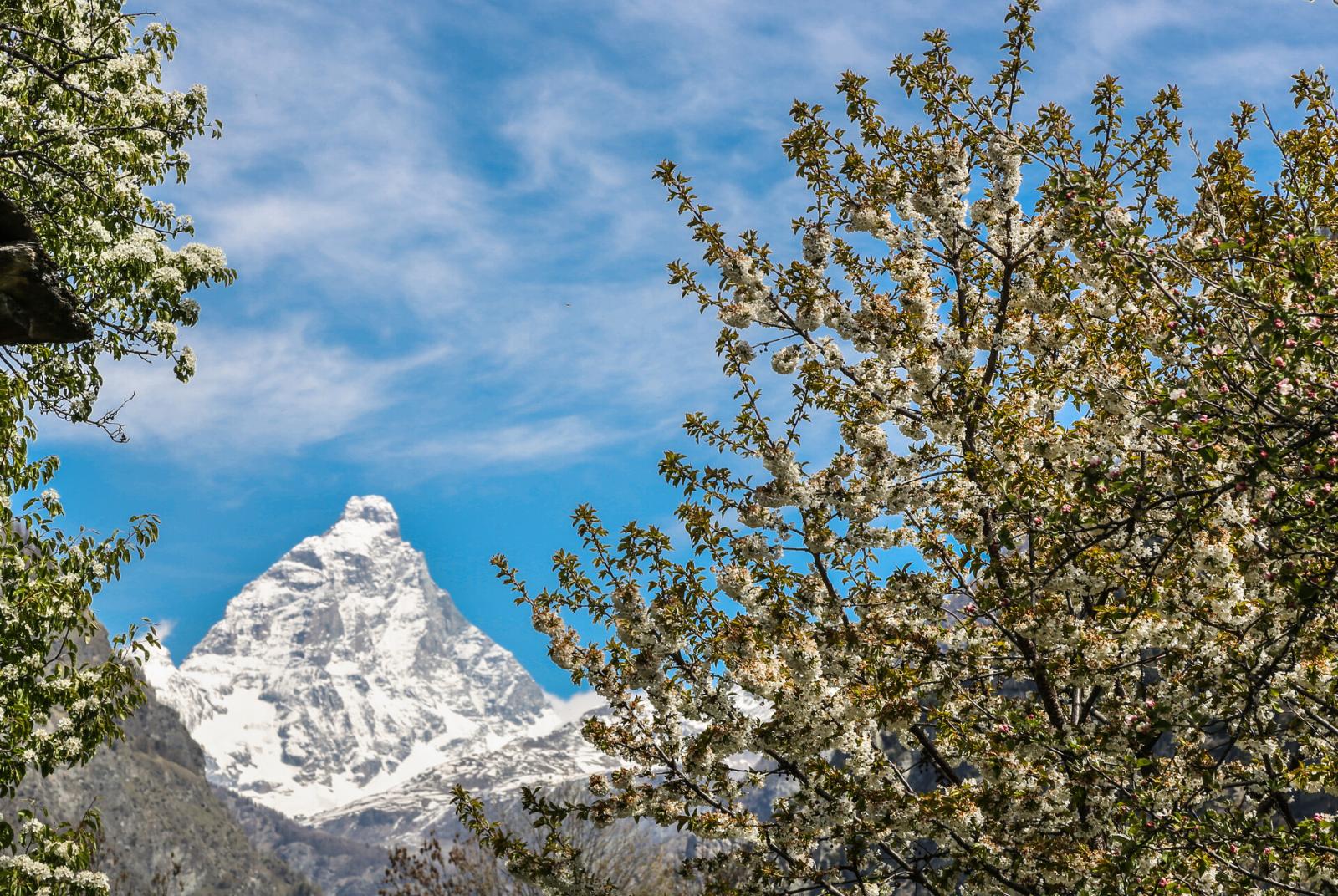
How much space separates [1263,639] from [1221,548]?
2.46 feet

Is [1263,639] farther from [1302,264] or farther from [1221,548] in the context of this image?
[1302,264]

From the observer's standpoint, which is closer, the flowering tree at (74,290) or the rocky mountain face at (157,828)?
the flowering tree at (74,290)

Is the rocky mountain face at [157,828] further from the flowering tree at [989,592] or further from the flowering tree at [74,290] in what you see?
the flowering tree at [989,592]

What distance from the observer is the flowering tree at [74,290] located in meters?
9.15

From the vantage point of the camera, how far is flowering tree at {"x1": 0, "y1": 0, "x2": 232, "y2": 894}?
9.15 metres

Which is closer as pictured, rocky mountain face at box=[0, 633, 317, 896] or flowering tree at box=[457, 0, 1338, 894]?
flowering tree at box=[457, 0, 1338, 894]

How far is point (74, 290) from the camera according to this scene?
10.5 meters

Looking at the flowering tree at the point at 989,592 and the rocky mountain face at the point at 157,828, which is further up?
the flowering tree at the point at 989,592

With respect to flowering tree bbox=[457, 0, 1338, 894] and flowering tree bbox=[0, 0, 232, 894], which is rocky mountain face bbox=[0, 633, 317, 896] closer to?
flowering tree bbox=[0, 0, 232, 894]

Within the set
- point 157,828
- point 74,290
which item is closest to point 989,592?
point 74,290

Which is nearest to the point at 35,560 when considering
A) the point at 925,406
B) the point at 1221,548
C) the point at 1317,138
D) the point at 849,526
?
the point at 849,526

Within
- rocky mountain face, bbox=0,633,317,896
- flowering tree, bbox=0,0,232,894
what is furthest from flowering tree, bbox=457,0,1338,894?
rocky mountain face, bbox=0,633,317,896

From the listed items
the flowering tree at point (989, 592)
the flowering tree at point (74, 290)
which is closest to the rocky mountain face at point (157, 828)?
the flowering tree at point (74, 290)

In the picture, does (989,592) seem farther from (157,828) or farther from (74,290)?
(157,828)
